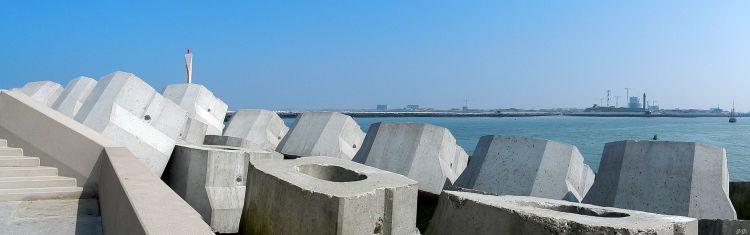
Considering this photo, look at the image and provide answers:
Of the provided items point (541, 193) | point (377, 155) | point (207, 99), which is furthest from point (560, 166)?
point (207, 99)

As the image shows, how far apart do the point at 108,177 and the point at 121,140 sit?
4375 mm

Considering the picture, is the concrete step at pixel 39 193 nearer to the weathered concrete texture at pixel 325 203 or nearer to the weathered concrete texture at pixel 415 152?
the weathered concrete texture at pixel 325 203

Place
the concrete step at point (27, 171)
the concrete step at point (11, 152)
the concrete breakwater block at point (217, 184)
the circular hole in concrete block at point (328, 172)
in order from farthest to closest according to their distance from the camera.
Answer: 1. the concrete breakwater block at point (217, 184)
2. the circular hole in concrete block at point (328, 172)
3. the concrete step at point (11, 152)
4. the concrete step at point (27, 171)

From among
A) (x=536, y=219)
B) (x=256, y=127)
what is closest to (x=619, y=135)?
(x=256, y=127)

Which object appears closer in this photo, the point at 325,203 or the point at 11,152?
the point at 325,203

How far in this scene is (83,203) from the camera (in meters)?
5.13

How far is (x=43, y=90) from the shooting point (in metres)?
18.5

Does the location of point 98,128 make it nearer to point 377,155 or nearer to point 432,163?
point 377,155

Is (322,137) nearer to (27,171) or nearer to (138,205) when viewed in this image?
(27,171)

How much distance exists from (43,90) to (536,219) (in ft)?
61.8

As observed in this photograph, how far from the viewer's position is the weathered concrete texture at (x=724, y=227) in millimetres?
5621

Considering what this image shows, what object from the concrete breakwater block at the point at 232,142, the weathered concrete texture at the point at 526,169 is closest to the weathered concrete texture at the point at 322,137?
the concrete breakwater block at the point at 232,142

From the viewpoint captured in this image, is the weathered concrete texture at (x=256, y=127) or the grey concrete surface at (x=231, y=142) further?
the weathered concrete texture at (x=256, y=127)

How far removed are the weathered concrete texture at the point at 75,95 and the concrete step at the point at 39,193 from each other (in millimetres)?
7705
